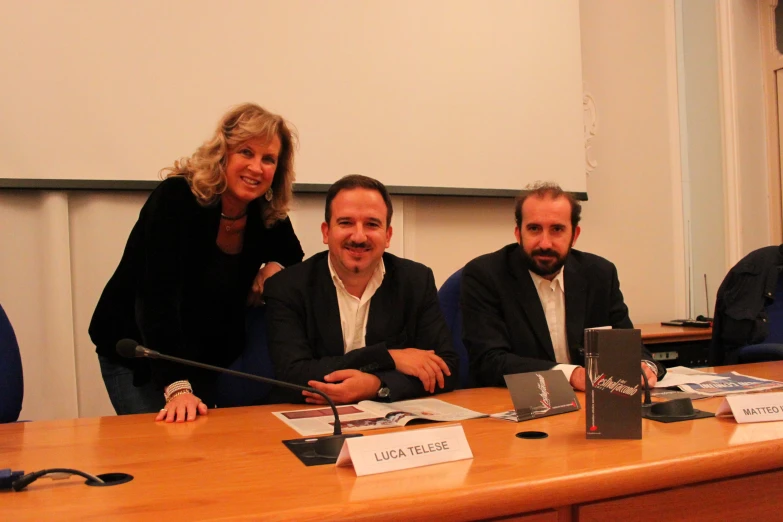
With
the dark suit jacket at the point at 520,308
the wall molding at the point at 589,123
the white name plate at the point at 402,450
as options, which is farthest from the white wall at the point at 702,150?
the white name plate at the point at 402,450

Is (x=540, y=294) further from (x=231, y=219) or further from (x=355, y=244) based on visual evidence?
(x=231, y=219)

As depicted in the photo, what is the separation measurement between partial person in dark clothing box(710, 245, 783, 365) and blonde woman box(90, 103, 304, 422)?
1.89 m

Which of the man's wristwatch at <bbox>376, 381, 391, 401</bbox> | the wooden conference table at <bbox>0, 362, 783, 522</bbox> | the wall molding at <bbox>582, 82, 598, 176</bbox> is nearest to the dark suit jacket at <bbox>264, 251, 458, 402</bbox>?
the man's wristwatch at <bbox>376, 381, 391, 401</bbox>

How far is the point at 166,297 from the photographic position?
180 centimetres

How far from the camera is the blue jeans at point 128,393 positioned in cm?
196

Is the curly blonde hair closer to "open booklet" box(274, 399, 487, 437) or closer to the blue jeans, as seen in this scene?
the blue jeans

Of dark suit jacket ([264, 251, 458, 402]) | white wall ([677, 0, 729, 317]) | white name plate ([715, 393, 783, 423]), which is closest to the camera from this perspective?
white name plate ([715, 393, 783, 423])

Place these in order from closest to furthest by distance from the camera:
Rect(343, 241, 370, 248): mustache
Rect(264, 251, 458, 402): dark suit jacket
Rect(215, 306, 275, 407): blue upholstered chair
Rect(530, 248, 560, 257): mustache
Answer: Rect(264, 251, 458, 402): dark suit jacket → Rect(343, 241, 370, 248): mustache → Rect(215, 306, 275, 407): blue upholstered chair → Rect(530, 248, 560, 257): mustache

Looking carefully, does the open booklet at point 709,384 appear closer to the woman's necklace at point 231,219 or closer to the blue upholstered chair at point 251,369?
the blue upholstered chair at point 251,369

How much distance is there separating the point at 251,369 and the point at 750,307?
1.99m

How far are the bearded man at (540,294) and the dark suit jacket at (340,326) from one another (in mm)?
197

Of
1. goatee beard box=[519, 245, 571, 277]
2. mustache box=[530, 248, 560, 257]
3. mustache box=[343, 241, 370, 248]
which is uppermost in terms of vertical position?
mustache box=[343, 241, 370, 248]

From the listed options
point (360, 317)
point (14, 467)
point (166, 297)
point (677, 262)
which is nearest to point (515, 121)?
point (677, 262)

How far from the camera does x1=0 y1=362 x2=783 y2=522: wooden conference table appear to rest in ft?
3.01
